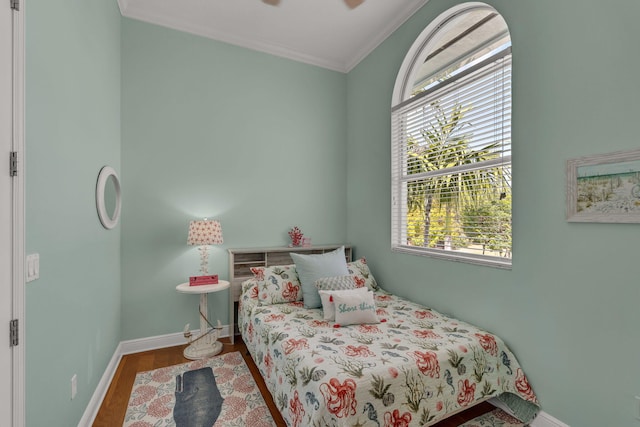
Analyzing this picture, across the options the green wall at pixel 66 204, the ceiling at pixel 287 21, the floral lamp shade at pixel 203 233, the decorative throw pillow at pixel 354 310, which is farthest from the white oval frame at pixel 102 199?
the decorative throw pillow at pixel 354 310

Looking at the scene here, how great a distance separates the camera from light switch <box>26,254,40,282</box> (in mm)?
1162

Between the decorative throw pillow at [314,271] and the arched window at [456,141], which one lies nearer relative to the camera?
the arched window at [456,141]

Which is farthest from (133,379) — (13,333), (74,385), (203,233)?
(13,333)

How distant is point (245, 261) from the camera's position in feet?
10.1

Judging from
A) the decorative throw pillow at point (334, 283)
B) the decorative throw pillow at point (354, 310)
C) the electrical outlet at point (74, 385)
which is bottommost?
the electrical outlet at point (74, 385)

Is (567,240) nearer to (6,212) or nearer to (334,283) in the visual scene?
(334,283)

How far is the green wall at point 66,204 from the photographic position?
47.7 inches

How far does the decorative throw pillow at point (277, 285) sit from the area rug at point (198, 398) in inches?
23.5

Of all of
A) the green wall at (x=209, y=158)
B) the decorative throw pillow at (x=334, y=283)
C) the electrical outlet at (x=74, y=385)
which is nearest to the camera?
the electrical outlet at (x=74, y=385)

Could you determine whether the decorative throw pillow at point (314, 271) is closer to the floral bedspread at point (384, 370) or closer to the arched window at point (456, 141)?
the floral bedspread at point (384, 370)

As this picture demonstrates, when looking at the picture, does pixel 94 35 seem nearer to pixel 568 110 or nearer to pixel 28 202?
pixel 28 202

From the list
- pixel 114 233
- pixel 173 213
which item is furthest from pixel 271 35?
pixel 114 233

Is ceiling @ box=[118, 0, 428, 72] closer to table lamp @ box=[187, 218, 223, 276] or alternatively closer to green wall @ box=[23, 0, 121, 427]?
green wall @ box=[23, 0, 121, 427]

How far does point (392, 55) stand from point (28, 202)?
299cm
